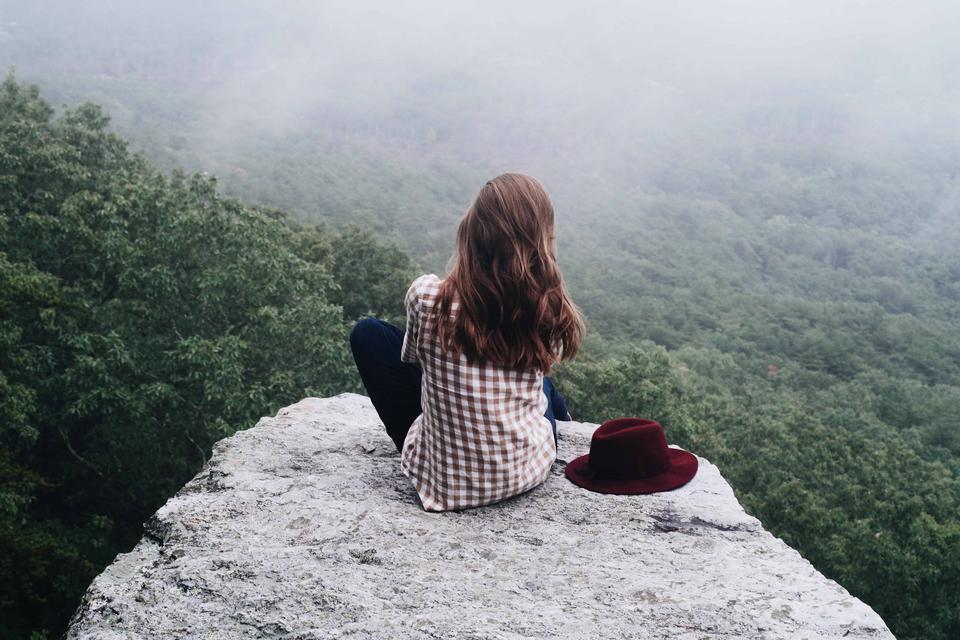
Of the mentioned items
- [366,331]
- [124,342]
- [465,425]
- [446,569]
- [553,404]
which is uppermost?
[366,331]

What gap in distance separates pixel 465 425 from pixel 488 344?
1.29 feet

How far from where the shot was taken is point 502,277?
326cm

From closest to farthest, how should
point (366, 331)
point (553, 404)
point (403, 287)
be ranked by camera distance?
point (366, 331)
point (553, 404)
point (403, 287)

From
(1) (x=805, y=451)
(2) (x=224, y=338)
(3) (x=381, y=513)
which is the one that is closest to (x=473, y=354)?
(3) (x=381, y=513)

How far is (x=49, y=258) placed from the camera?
48.8 ft

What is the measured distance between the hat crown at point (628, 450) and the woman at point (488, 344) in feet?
1.52

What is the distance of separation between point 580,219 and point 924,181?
7008 cm

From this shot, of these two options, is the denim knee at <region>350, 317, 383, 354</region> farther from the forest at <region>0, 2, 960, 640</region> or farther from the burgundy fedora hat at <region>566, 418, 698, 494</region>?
the forest at <region>0, 2, 960, 640</region>

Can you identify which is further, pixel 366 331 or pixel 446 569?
pixel 366 331

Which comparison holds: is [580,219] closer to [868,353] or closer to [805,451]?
[868,353]

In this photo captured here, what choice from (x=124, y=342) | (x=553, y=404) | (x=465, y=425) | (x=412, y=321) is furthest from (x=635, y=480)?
(x=124, y=342)

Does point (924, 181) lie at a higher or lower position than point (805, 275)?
higher

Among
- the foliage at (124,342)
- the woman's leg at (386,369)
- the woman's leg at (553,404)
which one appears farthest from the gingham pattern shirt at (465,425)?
the foliage at (124,342)

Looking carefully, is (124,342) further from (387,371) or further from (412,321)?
(412,321)
